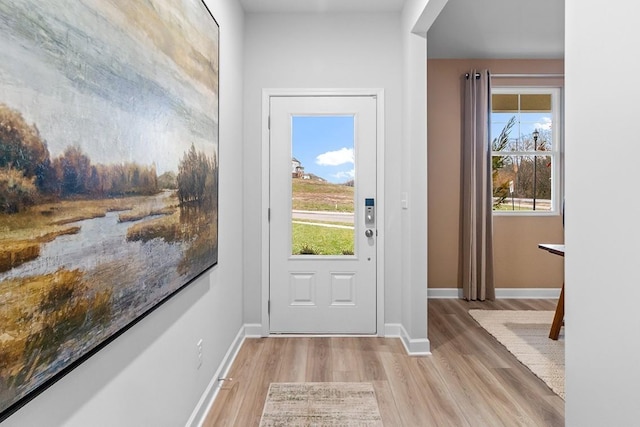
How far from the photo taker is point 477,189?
4.35 meters

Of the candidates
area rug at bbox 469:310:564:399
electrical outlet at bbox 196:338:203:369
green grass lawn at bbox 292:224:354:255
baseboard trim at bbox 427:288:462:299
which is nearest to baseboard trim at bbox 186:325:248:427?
electrical outlet at bbox 196:338:203:369

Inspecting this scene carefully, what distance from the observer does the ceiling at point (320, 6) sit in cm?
308

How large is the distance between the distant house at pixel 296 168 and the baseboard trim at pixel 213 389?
139 centimetres

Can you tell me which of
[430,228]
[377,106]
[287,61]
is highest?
[287,61]

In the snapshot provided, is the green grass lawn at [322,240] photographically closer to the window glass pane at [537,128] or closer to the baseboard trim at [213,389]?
the baseboard trim at [213,389]

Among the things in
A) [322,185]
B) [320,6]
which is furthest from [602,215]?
[320,6]

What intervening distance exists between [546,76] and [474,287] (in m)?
2.59

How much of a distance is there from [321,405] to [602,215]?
69.4 inches

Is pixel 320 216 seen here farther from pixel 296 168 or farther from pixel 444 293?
pixel 444 293

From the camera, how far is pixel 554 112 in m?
4.58

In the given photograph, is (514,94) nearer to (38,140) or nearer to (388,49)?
(388,49)

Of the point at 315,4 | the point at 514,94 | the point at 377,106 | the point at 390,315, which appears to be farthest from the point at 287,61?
the point at 514,94

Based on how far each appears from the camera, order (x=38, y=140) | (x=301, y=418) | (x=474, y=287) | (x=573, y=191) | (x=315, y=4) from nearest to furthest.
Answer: (x=38, y=140) → (x=573, y=191) → (x=301, y=418) → (x=315, y=4) → (x=474, y=287)

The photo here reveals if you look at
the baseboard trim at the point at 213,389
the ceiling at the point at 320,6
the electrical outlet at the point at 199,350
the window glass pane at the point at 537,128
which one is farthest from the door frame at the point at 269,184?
the window glass pane at the point at 537,128
